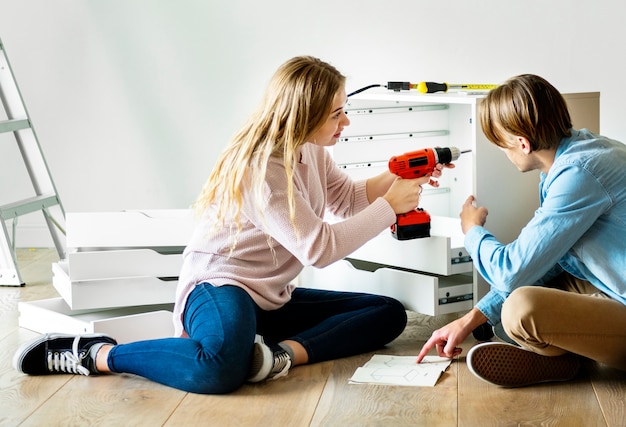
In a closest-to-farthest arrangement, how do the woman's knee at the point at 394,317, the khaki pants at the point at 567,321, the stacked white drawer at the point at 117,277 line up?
the khaki pants at the point at 567,321, the woman's knee at the point at 394,317, the stacked white drawer at the point at 117,277

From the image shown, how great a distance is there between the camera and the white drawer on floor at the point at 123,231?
2.37 meters

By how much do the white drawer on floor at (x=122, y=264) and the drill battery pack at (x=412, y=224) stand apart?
2.07 ft

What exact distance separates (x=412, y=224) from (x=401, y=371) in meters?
0.34

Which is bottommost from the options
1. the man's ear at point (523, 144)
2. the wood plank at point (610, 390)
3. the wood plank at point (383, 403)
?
the wood plank at point (610, 390)

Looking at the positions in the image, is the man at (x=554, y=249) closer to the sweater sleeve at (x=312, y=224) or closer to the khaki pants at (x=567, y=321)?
the khaki pants at (x=567, y=321)

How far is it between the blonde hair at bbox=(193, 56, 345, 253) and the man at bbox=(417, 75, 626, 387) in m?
0.36

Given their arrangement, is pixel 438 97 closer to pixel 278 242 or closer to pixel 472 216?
pixel 472 216

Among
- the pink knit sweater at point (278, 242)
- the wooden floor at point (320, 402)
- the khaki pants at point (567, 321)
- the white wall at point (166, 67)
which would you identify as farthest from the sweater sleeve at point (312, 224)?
the white wall at point (166, 67)

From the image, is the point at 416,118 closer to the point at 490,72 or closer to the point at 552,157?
the point at 490,72

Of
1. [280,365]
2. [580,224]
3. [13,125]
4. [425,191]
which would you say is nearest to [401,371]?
[280,365]

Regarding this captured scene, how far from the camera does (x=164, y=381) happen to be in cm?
180

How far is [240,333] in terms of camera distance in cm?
178

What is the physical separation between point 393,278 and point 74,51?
5.99ft

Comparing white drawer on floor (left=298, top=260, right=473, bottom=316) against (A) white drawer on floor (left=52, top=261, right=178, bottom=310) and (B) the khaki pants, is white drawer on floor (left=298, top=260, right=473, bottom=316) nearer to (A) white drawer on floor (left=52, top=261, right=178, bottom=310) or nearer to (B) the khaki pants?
(B) the khaki pants
